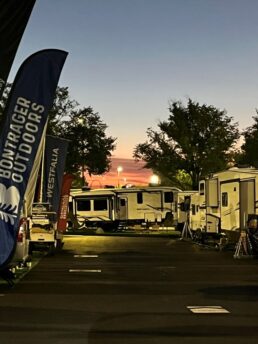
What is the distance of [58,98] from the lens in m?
48.3

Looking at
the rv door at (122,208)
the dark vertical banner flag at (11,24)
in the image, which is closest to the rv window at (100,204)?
the rv door at (122,208)

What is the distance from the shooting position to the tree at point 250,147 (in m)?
50.3

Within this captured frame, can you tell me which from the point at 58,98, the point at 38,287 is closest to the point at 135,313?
the point at 38,287

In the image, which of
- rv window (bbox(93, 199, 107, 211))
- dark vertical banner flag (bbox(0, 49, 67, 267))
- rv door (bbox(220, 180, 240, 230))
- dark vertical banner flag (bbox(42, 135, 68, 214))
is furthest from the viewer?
rv window (bbox(93, 199, 107, 211))

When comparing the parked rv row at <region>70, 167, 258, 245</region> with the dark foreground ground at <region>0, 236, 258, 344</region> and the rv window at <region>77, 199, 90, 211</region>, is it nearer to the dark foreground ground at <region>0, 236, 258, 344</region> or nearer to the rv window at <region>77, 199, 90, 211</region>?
the rv window at <region>77, 199, 90, 211</region>

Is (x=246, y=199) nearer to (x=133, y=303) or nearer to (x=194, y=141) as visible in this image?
(x=133, y=303)

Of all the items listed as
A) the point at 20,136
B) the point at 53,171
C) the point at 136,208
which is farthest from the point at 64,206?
the point at 136,208

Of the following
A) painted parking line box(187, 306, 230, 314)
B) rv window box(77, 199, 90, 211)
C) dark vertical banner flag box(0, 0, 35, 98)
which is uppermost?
dark vertical banner flag box(0, 0, 35, 98)

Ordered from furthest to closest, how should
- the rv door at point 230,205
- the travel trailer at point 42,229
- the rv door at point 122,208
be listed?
1. the rv door at point 122,208
2. the rv door at point 230,205
3. the travel trailer at point 42,229

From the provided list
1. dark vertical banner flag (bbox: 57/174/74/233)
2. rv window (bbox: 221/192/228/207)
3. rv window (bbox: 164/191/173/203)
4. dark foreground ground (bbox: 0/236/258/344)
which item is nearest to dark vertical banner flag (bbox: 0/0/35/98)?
dark foreground ground (bbox: 0/236/258/344)

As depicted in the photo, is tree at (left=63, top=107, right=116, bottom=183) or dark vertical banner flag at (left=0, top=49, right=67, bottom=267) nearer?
dark vertical banner flag at (left=0, top=49, right=67, bottom=267)

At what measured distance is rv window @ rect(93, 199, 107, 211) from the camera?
4331 centimetres

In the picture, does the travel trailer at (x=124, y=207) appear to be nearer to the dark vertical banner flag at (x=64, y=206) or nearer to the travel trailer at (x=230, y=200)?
the travel trailer at (x=230, y=200)

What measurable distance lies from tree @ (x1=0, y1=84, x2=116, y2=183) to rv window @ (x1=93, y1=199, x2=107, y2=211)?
184 inches
